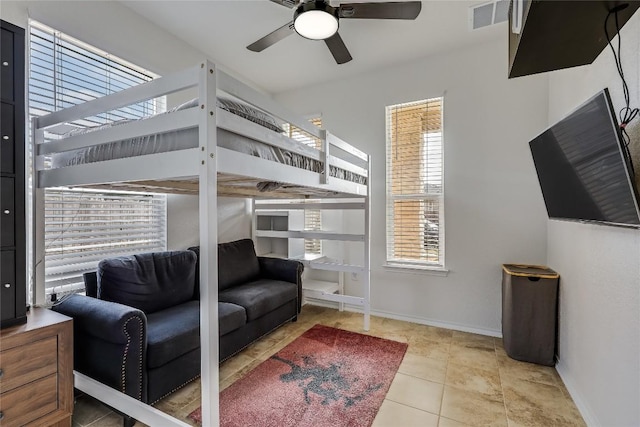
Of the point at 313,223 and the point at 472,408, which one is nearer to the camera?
the point at 472,408

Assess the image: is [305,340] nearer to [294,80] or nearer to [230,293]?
[230,293]

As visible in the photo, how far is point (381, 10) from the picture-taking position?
1.79 metres

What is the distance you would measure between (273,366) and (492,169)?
2.61m

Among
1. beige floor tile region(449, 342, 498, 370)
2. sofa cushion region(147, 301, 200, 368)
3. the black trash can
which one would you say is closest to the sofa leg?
sofa cushion region(147, 301, 200, 368)

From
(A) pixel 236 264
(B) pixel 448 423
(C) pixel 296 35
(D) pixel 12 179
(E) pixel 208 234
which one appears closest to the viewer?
(E) pixel 208 234

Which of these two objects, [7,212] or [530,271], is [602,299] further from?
[7,212]

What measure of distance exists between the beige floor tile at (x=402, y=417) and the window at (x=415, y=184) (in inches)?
62.6

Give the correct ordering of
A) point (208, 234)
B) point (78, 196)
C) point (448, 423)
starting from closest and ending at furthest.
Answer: point (208, 234) < point (448, 423) < point (78, 196)

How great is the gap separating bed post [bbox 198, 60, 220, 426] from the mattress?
75 millimetres

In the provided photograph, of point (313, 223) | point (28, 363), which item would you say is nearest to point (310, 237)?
point (313, 223)

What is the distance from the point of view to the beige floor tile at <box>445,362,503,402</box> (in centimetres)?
194

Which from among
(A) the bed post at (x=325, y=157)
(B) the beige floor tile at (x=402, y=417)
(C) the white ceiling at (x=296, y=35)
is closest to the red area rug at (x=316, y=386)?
(B) the beige floor tile at (x=402, y=417)

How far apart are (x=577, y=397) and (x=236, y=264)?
2.77m

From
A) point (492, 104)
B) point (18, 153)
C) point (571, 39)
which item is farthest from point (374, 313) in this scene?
point (18, 153)
